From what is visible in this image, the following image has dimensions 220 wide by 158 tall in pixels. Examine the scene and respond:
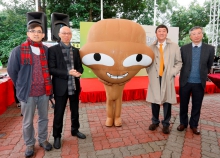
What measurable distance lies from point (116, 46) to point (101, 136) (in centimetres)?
155

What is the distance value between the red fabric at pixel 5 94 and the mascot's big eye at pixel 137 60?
2.80 metres

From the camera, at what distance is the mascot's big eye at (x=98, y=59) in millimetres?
2467

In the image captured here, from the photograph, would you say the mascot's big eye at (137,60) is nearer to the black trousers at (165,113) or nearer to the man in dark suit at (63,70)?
the black trousers at (165,113)

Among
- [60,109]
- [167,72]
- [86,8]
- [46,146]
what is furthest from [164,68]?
[86,8]

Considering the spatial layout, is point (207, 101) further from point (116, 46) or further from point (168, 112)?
point (116, 46)

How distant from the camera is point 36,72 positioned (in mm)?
2172

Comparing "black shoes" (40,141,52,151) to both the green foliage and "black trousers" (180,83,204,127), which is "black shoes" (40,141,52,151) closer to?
"black trousers" (180,83,204,127)

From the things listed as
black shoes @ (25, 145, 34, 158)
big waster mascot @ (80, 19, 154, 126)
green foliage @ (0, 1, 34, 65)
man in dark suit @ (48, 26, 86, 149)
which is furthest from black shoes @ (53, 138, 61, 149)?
green foliage @ (0, 1, 34, 65)

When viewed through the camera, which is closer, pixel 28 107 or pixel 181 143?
pixel 28 107

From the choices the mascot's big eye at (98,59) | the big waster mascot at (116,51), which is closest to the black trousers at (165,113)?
Result: the big waster mascot at (116,51)

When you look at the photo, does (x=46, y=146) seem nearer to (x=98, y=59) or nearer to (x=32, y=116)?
(x=32, y=116)

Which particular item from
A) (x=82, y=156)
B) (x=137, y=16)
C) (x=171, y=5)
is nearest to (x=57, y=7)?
(x=137, y=16)

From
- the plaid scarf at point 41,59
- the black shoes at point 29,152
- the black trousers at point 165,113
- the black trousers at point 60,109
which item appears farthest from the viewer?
the black trousers at point 165,113

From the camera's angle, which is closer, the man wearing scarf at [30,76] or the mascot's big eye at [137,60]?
the man wearing scarf at [30,76]
